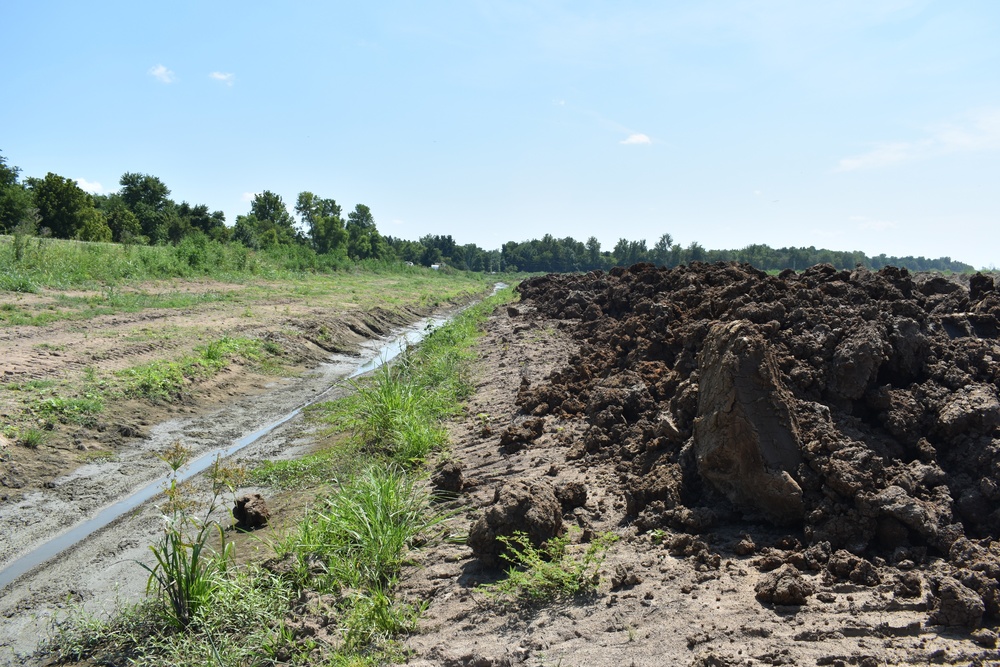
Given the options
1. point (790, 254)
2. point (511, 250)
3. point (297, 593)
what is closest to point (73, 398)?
point (297, 593)

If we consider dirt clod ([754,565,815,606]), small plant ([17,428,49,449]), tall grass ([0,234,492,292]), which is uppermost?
tall grass ([0,234,492,292])

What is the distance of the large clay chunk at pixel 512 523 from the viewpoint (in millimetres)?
4867

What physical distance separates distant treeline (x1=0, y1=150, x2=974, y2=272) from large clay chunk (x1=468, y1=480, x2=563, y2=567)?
27.4ft

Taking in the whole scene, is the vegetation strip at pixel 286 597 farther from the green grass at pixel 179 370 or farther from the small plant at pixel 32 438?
the green grass at pixel 179 370

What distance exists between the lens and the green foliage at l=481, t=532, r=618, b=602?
4.30m

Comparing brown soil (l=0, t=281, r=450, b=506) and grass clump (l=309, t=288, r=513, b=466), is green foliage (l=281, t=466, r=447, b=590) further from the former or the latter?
brown soil (l=0, t=281, r=450, b=506)

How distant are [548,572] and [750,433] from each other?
1.75 m

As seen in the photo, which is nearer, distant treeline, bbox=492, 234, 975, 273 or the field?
the field

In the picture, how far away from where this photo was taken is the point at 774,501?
4574 mm

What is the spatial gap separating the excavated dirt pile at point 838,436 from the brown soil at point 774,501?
15mm

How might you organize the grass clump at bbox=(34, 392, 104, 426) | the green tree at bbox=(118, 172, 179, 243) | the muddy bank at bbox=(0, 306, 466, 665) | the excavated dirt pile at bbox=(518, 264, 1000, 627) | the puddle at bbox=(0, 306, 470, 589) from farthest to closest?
the green tree at bbox=(118, 172, 179, 243) < the grass clump at bbox=(34, 392, 104, 426) < the puddle at bbox=(0, 306, 470, 589) < the muddy bank at bbox=(0, 306, 466, 665) < the excavated dirt pile at bbox=(518, 264, 1000, 627)

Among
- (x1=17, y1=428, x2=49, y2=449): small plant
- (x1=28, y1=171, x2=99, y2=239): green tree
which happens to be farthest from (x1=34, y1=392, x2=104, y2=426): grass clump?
(x1=28, y1=171, x2=99, y2=239): green tree

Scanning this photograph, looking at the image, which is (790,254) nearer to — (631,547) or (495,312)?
(495,312)

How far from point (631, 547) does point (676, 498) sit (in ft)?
1.76
